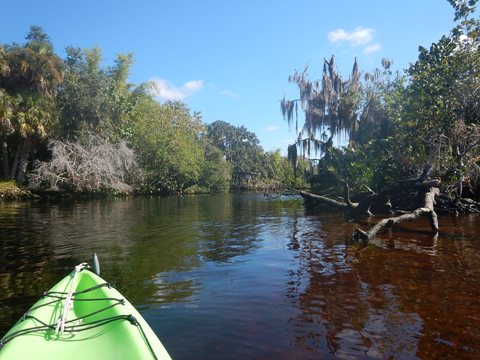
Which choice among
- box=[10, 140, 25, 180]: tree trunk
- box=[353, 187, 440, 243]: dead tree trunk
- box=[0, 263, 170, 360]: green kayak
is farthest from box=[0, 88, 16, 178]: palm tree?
box=[0, 263, 170, 360]: green kayak

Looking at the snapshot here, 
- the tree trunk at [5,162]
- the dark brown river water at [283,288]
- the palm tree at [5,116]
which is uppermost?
the palm tree at [5,116]

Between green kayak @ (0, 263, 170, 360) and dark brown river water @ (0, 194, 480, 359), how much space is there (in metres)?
0.99

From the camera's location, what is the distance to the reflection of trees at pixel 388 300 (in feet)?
15.2

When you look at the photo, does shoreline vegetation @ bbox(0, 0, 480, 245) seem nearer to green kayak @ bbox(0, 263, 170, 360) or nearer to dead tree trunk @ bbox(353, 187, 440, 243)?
dead tree trunk @ bbox(353, 187, 440, 243)

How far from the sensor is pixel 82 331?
151 inches

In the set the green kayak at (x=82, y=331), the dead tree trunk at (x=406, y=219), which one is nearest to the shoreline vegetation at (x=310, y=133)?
the dead tree trunk at (x=406, y=219)

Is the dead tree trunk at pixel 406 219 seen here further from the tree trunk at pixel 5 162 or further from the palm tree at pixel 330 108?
the tree trunk at pixel 5 162

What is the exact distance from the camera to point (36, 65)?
33.3 metres

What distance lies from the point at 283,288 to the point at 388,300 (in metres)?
1.89

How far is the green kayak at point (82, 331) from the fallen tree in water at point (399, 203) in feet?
28.9

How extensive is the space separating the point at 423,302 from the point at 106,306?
16.3ft

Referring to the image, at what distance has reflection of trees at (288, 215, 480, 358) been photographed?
462 centimetres

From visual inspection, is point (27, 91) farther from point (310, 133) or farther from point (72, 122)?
point (310, 133)

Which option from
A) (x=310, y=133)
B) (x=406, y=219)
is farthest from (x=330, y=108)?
(x=406, y=219)
